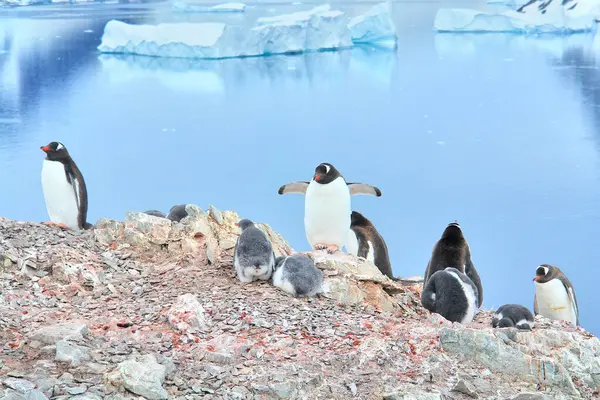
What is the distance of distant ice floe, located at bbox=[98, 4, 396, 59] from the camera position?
16844 millimetres

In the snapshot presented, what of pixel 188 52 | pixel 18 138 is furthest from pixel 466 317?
pixel 188 52

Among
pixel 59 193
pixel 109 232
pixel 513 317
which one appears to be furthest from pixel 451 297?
pixel 59 193

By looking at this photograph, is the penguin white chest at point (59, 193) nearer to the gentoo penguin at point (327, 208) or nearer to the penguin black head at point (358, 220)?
the gentoo penguin at point (327, 208)

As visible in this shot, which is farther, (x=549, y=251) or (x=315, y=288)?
(x=549, y=251)

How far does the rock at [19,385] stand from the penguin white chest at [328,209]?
2.37 metres

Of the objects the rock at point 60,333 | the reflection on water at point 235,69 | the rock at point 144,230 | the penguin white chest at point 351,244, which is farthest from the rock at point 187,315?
the reflection on water at point 235,69

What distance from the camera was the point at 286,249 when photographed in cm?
429

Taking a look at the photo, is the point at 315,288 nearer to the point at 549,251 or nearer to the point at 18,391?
the point at 18,391

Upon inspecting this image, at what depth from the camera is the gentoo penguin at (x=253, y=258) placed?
339 cm

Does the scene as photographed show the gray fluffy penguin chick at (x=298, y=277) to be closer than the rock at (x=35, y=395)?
No

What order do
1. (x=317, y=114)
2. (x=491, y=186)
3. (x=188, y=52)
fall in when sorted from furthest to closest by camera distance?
(x=188, y=52), (x=317, y=114), (x=491, y=186)

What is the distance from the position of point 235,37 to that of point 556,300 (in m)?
13.0

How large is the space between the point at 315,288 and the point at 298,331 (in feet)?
1.49

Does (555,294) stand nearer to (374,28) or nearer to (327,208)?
(327,208)
